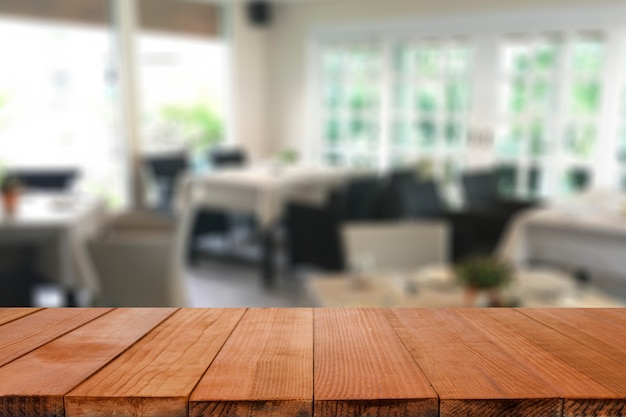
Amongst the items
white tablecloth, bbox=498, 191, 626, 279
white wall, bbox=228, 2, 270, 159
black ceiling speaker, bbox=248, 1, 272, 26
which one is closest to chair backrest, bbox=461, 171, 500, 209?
white tablecloth, bbox=498, 191, 626, 279

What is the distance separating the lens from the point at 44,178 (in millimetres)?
4875

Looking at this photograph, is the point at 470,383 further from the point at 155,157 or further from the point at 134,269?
the point at 155,157

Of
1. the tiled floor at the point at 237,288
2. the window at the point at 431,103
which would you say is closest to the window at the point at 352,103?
the window at the point at 431,103

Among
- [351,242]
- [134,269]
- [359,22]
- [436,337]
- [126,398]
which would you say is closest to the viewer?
[126,398]

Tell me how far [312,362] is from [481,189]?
4556mm

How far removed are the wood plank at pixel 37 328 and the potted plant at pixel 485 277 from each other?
1.45m

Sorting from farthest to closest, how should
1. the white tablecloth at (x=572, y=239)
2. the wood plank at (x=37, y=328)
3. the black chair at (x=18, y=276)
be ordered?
1. the black chair at (x=18, y=276)
2. the white tablecloth at (x=572, y=239)
3. the wood plank at (x=37, y=328)

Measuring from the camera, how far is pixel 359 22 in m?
6.82

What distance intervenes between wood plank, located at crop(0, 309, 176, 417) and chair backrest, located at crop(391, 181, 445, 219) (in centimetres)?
371

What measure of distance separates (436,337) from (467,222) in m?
3.50

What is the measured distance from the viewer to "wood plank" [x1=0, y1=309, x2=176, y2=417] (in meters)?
0.55

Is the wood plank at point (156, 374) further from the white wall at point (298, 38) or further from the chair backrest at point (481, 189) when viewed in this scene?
the white wall at point (298, 38)

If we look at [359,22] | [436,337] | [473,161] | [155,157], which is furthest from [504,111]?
[436,337]

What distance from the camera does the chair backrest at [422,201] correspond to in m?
4.36
